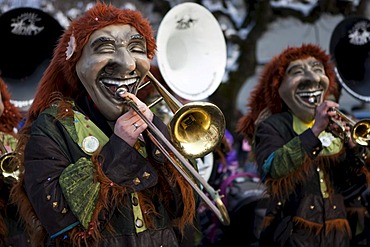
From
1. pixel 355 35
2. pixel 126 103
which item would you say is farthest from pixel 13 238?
pixel 355 35

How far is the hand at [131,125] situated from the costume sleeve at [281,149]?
1672mm

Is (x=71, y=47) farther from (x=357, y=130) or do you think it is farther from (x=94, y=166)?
(x=357, y=130)

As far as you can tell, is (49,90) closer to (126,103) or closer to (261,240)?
(126,103)

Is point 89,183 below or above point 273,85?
above

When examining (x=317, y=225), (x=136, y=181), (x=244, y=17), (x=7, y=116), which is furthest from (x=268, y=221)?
(x=244, y=17)

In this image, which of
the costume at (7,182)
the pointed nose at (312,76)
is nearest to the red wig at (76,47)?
the costume at (7,182)

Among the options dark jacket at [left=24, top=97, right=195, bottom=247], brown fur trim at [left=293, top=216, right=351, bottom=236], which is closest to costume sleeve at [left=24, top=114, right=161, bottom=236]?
dark jacket at [left=24, top=97, right=195, bottom=247]

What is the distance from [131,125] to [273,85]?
7.57ft

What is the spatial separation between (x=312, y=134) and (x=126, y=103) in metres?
1.71

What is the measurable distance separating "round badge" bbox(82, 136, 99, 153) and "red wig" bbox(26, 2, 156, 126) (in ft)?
0.97

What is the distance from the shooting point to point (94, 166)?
2969 millimetres

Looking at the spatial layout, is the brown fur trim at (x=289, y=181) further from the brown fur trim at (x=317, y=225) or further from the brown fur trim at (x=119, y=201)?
the brown fur trim at (x=119, y=201)

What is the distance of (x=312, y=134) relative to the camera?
439 centimetres

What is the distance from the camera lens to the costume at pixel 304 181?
4539mm
